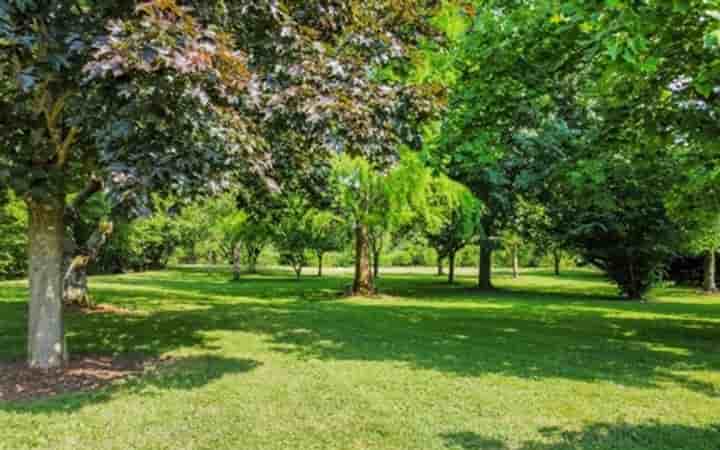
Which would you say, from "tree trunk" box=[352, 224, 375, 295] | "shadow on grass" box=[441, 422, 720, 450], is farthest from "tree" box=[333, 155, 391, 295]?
"shadow on grass" box=[441, 422, 720, 450]

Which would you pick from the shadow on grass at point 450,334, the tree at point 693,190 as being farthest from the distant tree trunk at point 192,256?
the tree at point 693,190

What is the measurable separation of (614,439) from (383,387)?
238 centimetres

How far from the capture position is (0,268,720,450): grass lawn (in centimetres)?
399

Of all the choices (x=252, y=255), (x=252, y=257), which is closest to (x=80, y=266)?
(x=252, y=255)

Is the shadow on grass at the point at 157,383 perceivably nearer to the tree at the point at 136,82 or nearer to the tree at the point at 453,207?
the tree at the point at 136,82

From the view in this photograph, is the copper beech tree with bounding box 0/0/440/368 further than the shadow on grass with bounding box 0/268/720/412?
No

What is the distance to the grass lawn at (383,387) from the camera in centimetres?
399

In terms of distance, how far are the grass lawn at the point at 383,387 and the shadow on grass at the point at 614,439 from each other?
2 cm

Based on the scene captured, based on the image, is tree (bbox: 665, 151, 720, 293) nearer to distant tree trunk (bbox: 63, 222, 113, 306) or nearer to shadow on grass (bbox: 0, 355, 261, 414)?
shadow on grass (bbox: 0, 355, 261, 414)

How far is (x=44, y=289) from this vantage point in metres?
5.58

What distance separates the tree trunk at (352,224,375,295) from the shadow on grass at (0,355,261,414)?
10.2m

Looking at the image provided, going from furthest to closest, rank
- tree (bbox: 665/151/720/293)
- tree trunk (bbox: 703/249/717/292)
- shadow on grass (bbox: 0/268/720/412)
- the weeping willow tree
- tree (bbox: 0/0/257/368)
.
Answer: tree trunk (bbox: 703/249/717/292), the weeping willow tree, tree (bbox: 665/151/720/293), shadow on grass (bbox: 0/268/720/412), tree (bbox: 0/0/257/368)

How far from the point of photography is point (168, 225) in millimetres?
31266

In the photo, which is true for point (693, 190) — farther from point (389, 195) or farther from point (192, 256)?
point (192, 256)
